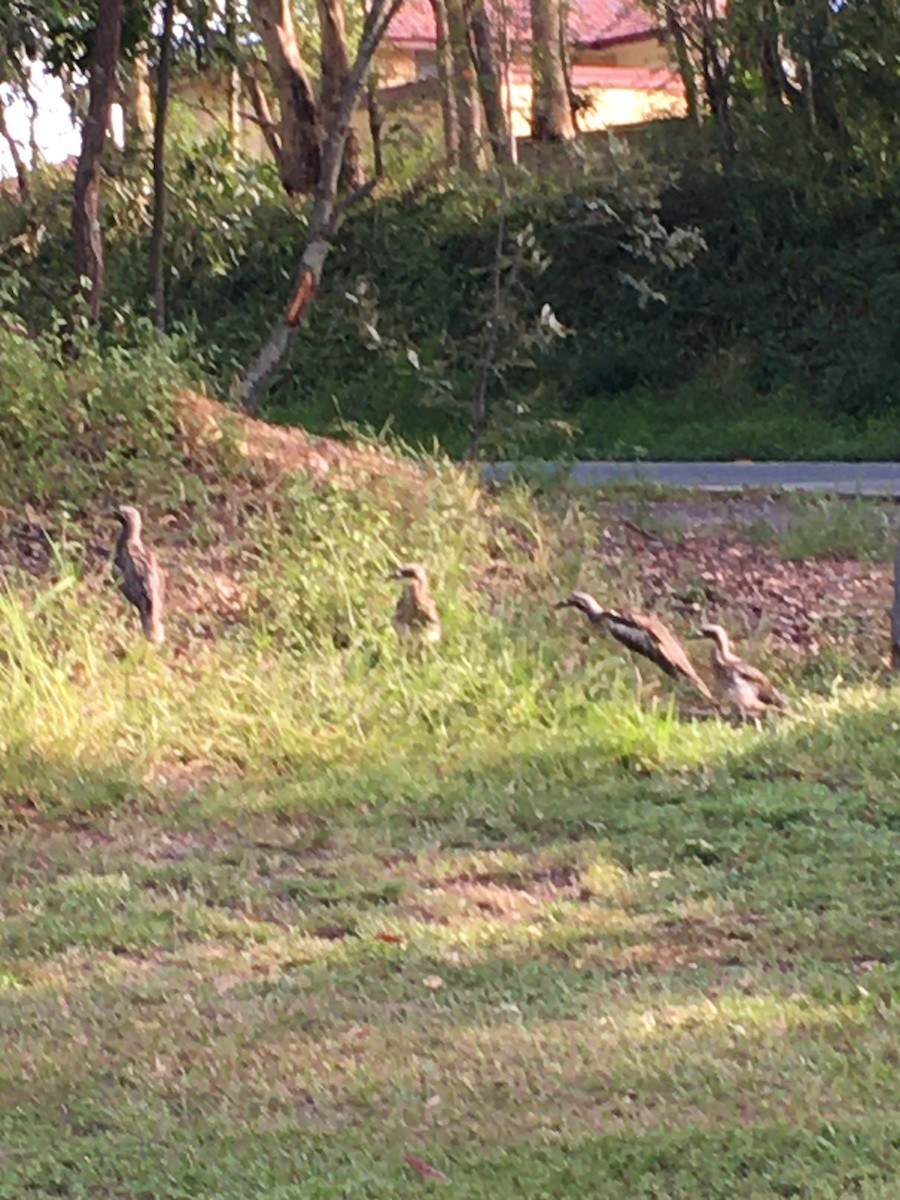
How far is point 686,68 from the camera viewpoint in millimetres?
23969

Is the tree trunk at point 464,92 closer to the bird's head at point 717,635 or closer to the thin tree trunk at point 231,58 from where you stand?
the thin tree trunk at point 231,58

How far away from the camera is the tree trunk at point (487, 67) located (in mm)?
19441

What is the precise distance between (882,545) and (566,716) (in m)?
4.78

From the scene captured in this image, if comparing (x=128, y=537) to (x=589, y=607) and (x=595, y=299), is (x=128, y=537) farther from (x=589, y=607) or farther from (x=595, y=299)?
(x=595, y=299)

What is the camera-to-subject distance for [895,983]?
16.1ft

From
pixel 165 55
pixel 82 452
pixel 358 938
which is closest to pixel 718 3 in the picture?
pixel 165 55

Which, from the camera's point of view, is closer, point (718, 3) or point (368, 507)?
point (368, 507)

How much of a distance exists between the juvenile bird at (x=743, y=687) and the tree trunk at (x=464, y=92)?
17268 mm

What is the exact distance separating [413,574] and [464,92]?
19.4 metres

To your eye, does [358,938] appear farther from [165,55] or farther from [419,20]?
[419,20]

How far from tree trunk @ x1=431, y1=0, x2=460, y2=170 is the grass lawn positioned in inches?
639

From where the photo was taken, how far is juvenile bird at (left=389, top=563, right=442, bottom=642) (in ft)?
28.2

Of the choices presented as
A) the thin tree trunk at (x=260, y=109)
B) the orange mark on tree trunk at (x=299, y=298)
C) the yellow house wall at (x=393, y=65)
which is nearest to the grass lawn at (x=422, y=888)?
the orange mark on tree trunk at (x=299, y=298)

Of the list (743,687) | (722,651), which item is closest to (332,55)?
(722,651)
